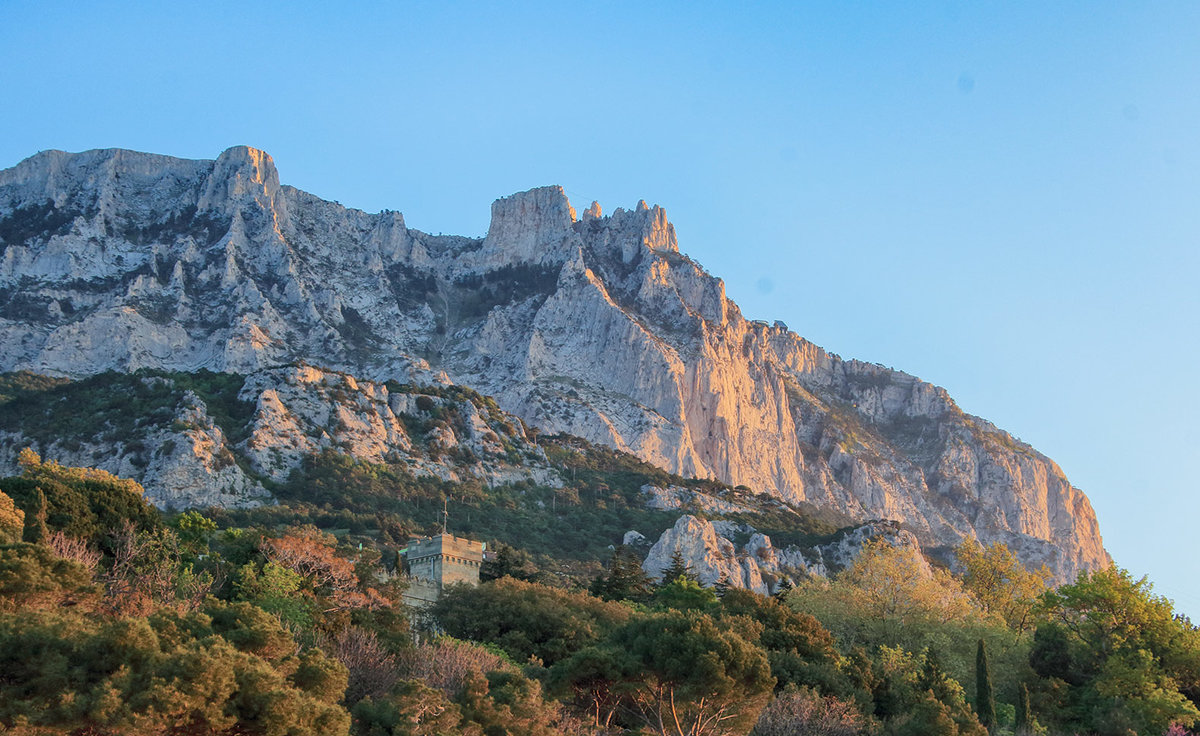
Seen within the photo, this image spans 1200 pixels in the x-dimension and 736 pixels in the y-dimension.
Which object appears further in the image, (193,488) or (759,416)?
(759,416)

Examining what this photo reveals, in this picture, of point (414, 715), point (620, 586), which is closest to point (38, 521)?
point (414, 715)

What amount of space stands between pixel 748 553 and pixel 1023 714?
1920 inches

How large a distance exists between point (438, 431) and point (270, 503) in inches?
850

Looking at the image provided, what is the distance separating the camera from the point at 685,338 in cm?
12669

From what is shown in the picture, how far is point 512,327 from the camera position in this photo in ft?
416

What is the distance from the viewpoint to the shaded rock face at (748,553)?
78156mm

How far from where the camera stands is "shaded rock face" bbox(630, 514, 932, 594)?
256ft

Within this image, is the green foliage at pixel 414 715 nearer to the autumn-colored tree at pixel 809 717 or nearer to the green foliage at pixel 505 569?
the autumn-colored tree at pixel 809 717

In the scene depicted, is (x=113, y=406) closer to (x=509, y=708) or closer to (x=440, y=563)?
(x=440, y=563)

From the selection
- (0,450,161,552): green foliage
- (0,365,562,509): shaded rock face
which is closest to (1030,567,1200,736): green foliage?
(0,450,161,552): green foliage

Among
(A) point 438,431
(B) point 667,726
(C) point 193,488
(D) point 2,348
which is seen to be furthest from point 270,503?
(B) point 667,726

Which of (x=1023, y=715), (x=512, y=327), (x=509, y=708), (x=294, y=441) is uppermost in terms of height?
(x=512, y=327)

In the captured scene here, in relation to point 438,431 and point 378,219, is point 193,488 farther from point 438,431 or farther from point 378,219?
point 378,219

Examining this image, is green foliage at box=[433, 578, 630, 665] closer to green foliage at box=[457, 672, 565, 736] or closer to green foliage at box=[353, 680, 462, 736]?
green foliage at box=[457, 672, 565, 736]
